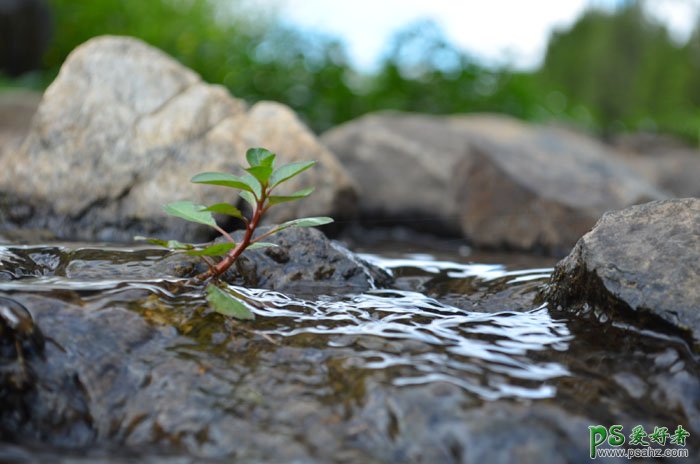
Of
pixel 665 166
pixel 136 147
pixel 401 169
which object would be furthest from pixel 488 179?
pixel 665 166

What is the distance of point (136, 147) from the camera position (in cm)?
459

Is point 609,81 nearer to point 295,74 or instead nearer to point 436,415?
point 295,74

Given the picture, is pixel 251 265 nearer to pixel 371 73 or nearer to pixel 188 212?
pixel 188 212

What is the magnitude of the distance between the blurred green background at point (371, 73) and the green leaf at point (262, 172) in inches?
261

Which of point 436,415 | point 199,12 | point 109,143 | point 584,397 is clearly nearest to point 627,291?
point 584,397

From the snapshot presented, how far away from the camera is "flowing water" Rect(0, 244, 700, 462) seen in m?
1.52

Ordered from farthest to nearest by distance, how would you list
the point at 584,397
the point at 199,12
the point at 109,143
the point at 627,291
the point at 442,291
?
the point at 199,12
the point at 109,143
the point at 442,291
the point at 627,291
the point at 584,397

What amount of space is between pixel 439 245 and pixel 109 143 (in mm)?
2384

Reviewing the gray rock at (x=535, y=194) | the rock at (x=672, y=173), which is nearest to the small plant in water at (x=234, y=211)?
the gray rock at (x=535, y=194)

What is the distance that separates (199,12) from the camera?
1438 centimetres

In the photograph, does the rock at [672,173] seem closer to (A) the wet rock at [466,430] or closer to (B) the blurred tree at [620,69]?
(B) the blurred tree at [620,69]

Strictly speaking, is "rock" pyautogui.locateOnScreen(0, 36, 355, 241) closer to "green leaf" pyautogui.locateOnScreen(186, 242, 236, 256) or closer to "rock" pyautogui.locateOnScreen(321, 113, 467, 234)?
"rock" pyautogui.locateOnScreen(321, 113, 467, 234)

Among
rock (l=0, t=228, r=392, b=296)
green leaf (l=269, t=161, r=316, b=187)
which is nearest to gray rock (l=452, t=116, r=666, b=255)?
rock (l=0, t=228, r=392, b=296)

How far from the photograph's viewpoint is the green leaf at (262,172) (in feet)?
6.74
